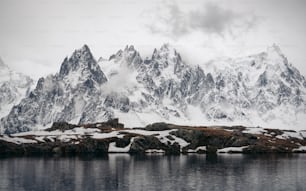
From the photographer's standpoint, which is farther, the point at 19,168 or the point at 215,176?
the point at 19,168

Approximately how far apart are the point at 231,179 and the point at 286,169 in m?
31.9

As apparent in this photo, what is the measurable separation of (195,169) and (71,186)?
155 ft

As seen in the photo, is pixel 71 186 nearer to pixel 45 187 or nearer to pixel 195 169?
pixel 45 187

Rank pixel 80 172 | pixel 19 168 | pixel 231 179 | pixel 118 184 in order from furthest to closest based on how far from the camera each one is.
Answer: pixel 19 168, pixel 80 172, pixel 231 179, pixel 118 184

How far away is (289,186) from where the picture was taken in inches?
4102

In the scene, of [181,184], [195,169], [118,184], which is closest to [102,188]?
[118,184]

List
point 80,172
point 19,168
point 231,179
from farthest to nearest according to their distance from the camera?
point 19,168 → point 80,172 → point 231,179

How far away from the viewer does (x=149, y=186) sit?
106 meters

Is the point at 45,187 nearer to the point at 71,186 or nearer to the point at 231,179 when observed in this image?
the point at 71,186

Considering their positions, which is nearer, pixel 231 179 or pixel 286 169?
pixel 231 179

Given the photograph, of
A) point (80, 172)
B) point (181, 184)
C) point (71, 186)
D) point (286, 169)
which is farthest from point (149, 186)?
point (286, 169)

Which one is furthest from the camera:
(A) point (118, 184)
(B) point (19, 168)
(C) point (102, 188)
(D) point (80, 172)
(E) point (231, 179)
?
(B) point (19, 168)

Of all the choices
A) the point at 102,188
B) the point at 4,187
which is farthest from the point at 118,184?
the point at 4,187

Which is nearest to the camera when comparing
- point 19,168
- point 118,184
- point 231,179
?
point 118,184
